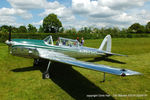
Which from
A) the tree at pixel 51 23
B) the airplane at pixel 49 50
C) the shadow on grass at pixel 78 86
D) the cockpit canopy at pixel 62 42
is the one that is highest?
the tree at pixel 51 23

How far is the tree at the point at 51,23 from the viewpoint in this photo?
65875 millimetres

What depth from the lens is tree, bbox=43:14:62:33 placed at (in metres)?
65.9

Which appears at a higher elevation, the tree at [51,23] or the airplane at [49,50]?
the tree at [51,23]

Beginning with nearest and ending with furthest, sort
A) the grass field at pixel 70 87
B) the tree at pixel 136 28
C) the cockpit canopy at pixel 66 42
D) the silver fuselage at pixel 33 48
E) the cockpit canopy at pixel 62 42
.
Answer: the grass field at pixel 70 87, the silver fuselage at pixel 33 48, the cockpit canopy at pixel 62 42, the cockpit canopy at pixel 66 42, the tree at pixel 136 28

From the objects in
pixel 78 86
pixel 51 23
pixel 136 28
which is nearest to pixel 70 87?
pixel 78 86

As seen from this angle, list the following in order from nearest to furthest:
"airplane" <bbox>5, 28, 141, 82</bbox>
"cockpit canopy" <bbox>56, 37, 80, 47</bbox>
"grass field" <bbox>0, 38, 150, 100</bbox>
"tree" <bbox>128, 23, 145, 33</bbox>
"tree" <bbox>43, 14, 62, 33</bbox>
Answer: "grass field" <bbox>0, 38, 150, 100</bbox>
"airplane" <bbox>5, 28, 141, 82</bbox>
"cockpit canopy" <bbox>56, 37, 80, 47</bbox>
"tree" <bbox>43, 14, 62, 33</bbox>
"tree" <bbox>128, 23, 145, 33</bbox>

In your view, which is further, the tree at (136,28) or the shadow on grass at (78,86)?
the tree at (136,28)

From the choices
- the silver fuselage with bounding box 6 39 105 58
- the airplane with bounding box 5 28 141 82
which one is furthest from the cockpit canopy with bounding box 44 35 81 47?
the silver fuselage with bounding box 6 39 105 58

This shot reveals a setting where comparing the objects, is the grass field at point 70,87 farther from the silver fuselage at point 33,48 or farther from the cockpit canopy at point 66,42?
the cockpit canopy at point 66,42

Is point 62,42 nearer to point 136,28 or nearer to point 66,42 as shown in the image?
point 66,42

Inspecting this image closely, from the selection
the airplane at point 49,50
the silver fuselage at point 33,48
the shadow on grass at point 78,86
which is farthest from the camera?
the silver fuselage at point 33,48

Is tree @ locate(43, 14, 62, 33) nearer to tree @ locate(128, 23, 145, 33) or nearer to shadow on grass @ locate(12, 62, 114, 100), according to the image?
shadow on grass @ locate(12, 62, 114, 100)

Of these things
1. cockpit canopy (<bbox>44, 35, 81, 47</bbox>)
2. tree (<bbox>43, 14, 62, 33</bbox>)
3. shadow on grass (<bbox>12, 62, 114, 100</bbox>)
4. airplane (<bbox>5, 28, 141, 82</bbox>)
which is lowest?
shadow on grass (<bbox>12, 62, 114, 100</bbox>)

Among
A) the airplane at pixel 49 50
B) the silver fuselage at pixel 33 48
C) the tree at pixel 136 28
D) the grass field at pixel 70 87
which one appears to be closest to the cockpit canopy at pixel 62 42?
the airplane at pixel 49 50
